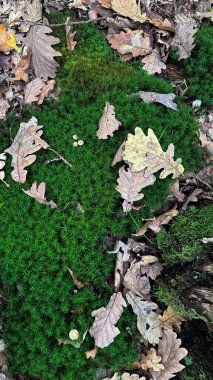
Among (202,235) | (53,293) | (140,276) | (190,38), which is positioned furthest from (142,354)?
(190,38)

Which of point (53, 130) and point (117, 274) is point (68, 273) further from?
point (53, 130)

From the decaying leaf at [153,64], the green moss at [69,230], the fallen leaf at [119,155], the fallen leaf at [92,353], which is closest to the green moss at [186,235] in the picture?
the green moss at [69,230]

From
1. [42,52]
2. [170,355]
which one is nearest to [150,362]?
[170,355]

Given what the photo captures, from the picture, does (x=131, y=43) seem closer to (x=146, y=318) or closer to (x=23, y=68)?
(x=23, y=68)

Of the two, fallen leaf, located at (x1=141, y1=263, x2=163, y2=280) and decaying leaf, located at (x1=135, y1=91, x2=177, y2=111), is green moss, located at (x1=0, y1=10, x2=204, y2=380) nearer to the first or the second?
decaying leaf, located at (x1=135, y1=91, x2=177, y2=111)

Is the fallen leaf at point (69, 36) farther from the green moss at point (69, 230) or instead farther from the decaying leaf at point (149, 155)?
the decaying leaf at point (149, 155)

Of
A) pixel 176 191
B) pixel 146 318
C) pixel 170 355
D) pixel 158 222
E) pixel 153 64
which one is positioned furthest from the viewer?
pixel 153 64
